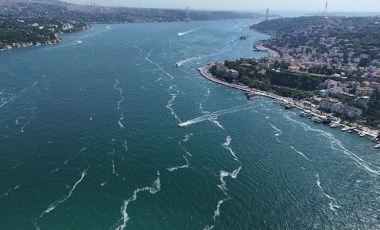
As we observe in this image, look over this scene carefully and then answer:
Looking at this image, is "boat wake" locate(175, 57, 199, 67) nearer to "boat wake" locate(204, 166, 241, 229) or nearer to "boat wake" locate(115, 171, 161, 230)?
"boat wake" locate(204, 166, 241, 229)

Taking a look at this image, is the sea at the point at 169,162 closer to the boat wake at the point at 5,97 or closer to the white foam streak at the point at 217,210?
the white foam streak at the point at 217,210

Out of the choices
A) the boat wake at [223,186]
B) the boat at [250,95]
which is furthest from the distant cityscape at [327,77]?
the boat wake at [223,186]

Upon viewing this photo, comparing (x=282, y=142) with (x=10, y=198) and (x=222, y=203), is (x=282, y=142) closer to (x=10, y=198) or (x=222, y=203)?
(x=222, y=203)

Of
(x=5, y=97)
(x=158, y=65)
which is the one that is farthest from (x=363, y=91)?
(x=5, y=97)

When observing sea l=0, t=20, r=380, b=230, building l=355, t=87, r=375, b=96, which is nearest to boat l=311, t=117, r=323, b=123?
sea l=0, t=20, r=380, b=230

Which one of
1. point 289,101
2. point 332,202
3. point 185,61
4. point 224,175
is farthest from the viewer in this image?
point 185,61

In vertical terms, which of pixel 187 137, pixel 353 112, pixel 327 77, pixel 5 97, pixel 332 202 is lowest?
pixel 332 202

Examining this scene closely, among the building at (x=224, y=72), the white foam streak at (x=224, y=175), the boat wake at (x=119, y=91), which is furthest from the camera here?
the building at (x=224, y=72)

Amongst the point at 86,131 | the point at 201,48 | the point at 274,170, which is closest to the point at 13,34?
the point at 201,48

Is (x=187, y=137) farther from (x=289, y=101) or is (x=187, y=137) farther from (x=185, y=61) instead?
(x=185, y=61)
